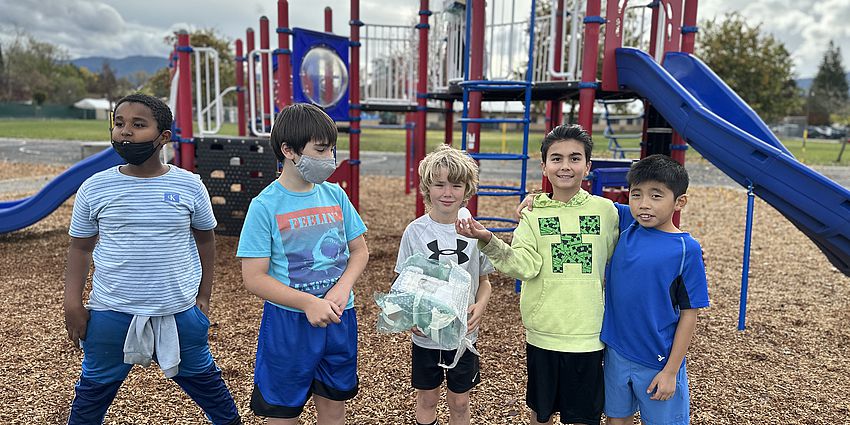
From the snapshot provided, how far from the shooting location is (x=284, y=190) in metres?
2.11

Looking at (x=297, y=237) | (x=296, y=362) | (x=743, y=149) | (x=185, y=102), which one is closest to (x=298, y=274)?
(x=297, y=237)

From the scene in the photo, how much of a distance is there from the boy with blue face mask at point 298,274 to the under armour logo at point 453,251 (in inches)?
13.8

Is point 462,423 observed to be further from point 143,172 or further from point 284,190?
point 143,172

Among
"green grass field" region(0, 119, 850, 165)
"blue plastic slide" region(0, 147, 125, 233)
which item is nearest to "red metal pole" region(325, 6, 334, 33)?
"blue plastic slide" region(0, 147, 125, 233)

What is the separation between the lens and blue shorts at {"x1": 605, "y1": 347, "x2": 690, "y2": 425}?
209 cm

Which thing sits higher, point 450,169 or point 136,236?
point 450,169

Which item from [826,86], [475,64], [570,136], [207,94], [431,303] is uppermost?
[826,86]

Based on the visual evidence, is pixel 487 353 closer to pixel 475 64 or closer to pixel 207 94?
pixel 475 64

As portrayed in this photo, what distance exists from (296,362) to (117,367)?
86 cm

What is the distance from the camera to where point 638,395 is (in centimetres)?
211

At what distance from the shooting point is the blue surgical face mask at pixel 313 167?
81.7 inches

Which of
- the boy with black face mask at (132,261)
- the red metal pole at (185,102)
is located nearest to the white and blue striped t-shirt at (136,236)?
the boy with black face mask at (132,261)

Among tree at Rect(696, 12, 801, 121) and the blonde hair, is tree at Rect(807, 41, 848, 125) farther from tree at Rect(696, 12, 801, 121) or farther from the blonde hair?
the blonde hair

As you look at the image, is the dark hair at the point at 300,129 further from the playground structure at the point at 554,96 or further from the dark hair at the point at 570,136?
the playground structure at the point at 554,96
